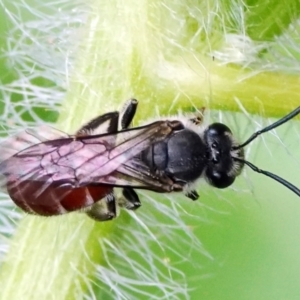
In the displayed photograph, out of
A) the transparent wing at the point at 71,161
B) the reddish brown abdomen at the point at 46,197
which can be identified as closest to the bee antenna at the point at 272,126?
the transparent wing at the point at 71,161

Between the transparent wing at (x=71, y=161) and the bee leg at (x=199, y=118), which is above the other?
the bee leg at (x=199, y=118)

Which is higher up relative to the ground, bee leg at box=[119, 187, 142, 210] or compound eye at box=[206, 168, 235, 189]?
compound eye at box=[206, 168, 235, 189]

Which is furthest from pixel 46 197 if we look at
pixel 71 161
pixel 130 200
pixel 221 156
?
pixel 221 156

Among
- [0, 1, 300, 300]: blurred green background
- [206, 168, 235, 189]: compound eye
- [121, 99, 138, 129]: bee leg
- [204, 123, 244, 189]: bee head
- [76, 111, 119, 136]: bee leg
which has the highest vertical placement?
[121, 99, 138, 129]: bee leg

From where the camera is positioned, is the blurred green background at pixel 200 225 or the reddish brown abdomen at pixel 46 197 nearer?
the reddish brown abdomen at pixel 46 197

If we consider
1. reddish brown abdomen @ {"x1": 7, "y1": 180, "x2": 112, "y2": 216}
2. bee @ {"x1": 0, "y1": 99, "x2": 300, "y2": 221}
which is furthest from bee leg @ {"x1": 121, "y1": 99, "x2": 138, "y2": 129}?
reddish brown abdomen @ {"x1": 7, "y1": 180, "x2": 112, "y2": 216}

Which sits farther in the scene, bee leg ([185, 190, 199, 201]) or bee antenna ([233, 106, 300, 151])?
bee leg ([185, 190, 199, 201])

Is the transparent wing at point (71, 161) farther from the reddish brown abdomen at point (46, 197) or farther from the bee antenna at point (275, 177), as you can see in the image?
the bee antenna at point (275, 177)

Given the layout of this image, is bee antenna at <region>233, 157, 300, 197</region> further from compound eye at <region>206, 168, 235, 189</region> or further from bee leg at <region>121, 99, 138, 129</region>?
bee leg at <region>121, 99, 138, 129</region>
